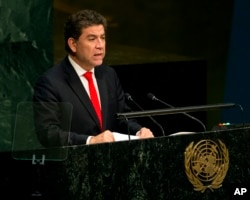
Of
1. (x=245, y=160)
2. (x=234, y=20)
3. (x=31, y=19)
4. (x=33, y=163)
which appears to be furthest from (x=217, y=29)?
(x=33, y=163)

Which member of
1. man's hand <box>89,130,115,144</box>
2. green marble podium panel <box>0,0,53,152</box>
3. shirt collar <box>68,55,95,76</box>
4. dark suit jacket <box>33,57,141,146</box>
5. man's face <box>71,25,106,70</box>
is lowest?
man's hand <box>89,130,115,144</box>

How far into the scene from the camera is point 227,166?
455 cm

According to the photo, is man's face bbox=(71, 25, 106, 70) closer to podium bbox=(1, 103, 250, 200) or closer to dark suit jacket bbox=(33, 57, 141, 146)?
dark suit jacket bbox=(33, 57, 141, 146)

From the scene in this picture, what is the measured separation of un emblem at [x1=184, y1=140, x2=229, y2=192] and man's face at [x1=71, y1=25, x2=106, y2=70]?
1.00m

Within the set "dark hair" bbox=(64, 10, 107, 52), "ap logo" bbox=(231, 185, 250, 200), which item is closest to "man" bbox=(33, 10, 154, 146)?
"dark hair" bbox=(64, 10, 107, 52)

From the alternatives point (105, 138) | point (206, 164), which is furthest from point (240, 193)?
point (105, 138)

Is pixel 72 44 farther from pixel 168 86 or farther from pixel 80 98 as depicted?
pixel 168 86

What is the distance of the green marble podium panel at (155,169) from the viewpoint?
421cm

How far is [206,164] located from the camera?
4477mm

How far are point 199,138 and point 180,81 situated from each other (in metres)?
3.19

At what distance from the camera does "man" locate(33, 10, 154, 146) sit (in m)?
5.07

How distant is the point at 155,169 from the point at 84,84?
1.00 meters

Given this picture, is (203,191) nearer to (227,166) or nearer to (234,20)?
(227,166)

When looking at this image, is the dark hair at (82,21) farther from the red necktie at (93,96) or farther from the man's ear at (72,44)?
the red necktie at (93,96)
